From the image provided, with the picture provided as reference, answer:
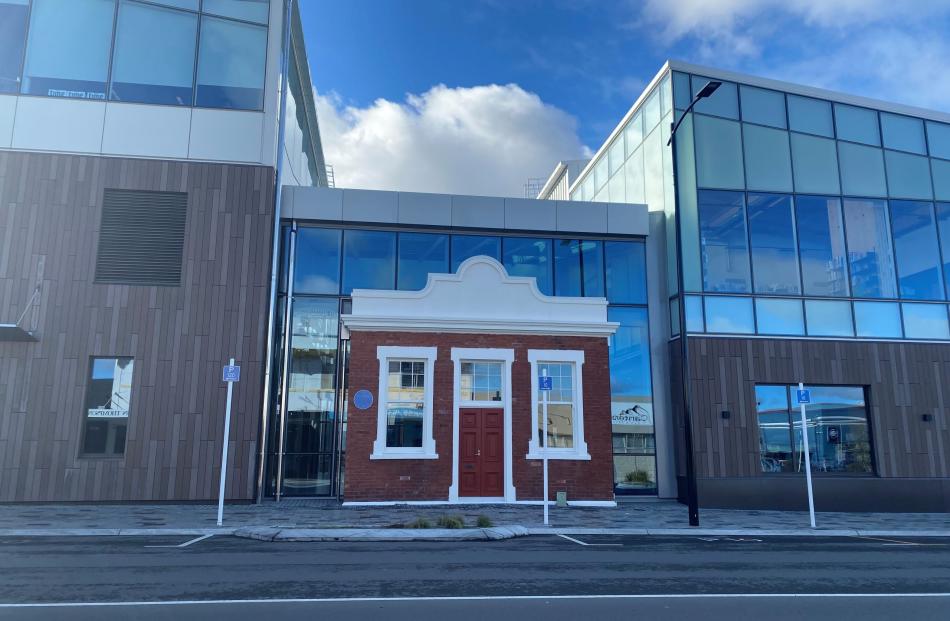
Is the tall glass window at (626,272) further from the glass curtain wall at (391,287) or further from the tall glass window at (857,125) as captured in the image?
the tall glass window at (857,125)

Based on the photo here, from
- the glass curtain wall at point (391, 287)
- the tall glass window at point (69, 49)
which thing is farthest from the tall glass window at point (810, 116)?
the tall glass window at point (69, 49)

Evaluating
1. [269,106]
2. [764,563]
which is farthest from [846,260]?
[269,106]

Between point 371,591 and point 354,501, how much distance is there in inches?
338

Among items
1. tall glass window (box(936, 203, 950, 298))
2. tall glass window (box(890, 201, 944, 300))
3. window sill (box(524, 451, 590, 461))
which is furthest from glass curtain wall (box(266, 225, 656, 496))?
tall glass window (box(936, 203, 950, 298))

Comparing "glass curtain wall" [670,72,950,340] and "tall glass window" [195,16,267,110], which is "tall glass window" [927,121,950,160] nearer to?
"glass curtain wall" [670,72,950,340]

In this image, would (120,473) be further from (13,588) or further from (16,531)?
(13,588)

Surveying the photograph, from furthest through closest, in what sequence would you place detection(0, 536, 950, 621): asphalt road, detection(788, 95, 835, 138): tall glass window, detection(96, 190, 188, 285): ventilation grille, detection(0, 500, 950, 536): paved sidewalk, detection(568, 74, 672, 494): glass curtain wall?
1. detection(788, 95, 835, 138): tall glass window
2. detection(568, 74, 672, 494): glass curtain wall
3. detection(96, 190, 188, 285): ventilation grille
4. detection(0, 500, 950, 536): paved sidewalk
5. detection(0, 536, 950, 621): asphalt road

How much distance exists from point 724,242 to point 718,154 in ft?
8.89

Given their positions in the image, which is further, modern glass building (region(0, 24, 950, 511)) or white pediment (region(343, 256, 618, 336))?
white pediment (region(343, 256, 618, 336))

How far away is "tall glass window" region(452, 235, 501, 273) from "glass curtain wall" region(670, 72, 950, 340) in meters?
5.42

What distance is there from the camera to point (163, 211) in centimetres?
1806

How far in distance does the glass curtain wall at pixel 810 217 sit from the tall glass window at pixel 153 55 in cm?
1408

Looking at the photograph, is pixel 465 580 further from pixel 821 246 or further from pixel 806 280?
pixel 821 246

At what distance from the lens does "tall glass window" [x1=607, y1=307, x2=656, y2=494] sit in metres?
19.0
